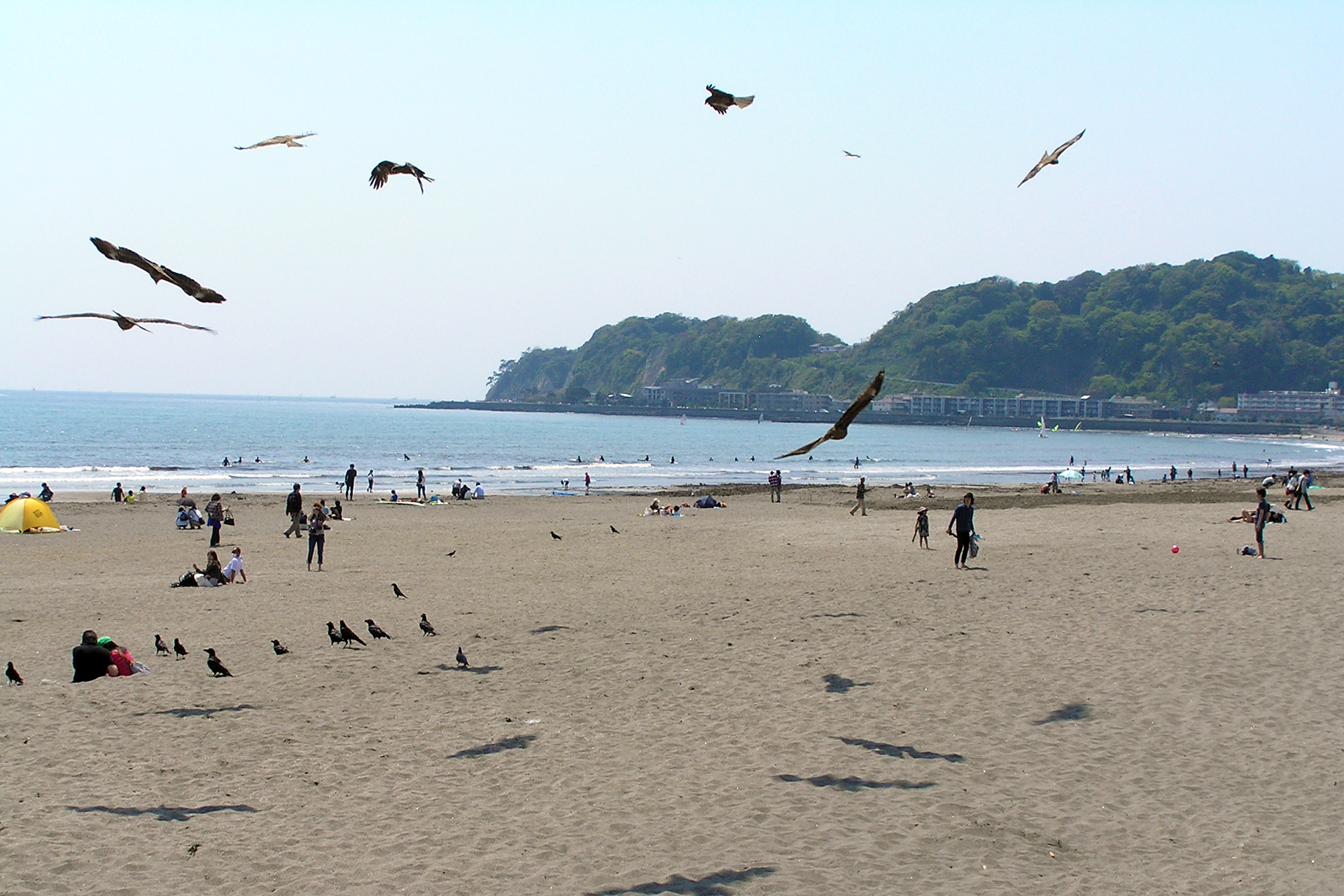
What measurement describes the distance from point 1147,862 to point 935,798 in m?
1.24

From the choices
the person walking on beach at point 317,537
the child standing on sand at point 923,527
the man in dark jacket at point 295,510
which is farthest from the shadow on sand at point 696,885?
the man in dark jacket at point 295,510

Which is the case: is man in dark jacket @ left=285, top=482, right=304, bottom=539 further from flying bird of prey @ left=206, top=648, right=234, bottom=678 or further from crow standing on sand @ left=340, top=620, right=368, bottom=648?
flying bird of prey @ left=206, top=648, right=234, bottom=678

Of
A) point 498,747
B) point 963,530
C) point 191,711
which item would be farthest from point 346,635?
point 963,530

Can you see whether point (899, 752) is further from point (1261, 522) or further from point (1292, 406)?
point (1292, 406)

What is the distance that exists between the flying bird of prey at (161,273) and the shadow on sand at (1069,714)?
6.38 m

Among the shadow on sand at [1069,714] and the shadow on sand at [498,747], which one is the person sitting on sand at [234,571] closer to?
the shadow on sand at [498,747]

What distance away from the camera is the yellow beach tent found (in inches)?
832

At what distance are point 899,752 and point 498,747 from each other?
2.84 meters

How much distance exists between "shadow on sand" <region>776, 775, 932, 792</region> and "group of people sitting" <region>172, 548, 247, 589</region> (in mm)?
10331

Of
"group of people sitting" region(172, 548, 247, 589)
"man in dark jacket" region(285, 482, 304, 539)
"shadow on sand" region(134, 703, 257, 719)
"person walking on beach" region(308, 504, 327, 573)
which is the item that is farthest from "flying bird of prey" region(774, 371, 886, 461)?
"man in dark jacket" region(285, 482, 304, 539)

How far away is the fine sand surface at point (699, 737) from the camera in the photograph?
5383mm

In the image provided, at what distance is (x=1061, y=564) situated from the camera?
1502 centimetres

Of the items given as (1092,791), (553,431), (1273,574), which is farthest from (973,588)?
(553,431)

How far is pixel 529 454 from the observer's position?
71688 millimetres
